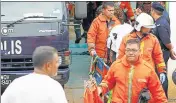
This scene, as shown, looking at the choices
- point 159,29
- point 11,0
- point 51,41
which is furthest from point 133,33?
point 11,0

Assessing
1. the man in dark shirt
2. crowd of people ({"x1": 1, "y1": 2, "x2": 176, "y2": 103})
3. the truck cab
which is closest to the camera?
crowd of people ({"x1": 1, "y1": 2, "x2": 176, "y2": 103})

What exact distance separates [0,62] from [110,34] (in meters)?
1.82

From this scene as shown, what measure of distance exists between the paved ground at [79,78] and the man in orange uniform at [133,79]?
12.0ft

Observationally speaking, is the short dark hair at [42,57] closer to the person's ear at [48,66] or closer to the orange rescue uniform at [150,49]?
the person's ear at [48,66]

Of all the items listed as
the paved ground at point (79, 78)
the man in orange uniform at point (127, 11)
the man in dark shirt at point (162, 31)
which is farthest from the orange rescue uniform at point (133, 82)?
the man in orange uniform at point (127, 11)

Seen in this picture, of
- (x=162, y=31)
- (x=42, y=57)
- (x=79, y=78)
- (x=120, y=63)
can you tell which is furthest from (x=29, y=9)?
(x=42, y=57)

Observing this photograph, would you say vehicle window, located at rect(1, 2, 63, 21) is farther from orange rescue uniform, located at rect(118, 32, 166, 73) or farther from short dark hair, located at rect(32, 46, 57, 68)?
short dark hair, located at rect(32, 46, 57, 68)

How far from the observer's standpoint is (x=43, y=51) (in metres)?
4.82

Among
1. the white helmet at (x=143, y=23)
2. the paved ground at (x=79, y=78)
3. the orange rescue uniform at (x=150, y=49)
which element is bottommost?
the paved ground at (x=79, y=78)

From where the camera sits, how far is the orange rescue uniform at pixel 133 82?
636cm

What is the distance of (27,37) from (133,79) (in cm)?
311

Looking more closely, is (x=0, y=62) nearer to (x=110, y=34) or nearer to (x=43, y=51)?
(x=110, y=34)

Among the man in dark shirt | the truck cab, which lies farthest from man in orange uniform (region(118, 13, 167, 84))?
the truck cab

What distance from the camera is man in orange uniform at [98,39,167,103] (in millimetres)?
6355
